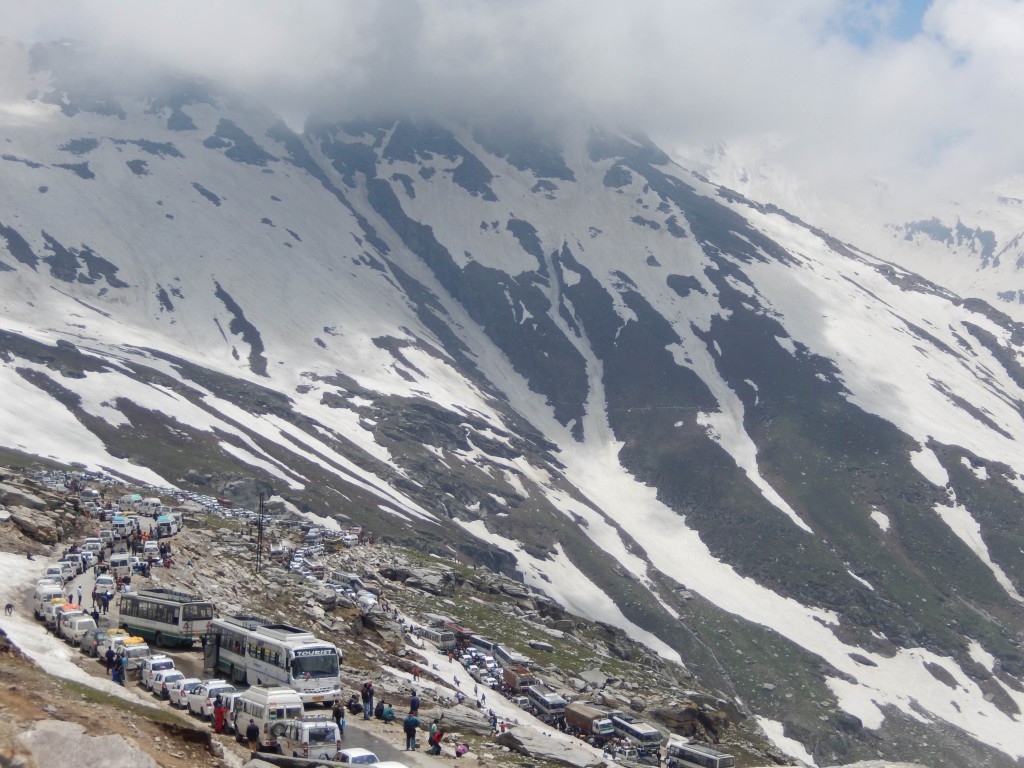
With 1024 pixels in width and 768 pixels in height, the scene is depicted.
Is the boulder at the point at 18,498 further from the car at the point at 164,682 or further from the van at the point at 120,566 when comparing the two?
the car at the point at 164,682

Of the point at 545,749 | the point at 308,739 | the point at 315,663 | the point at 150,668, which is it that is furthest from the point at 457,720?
the point at 308,739

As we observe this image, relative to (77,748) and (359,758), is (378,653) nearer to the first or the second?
(359,758)

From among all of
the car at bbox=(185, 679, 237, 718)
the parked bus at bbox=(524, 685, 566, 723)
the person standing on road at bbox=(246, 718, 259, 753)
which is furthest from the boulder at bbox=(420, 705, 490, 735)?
the parked bus at bbox=(524, 685, 566, 723)

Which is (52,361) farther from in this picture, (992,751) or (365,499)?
(992,751)

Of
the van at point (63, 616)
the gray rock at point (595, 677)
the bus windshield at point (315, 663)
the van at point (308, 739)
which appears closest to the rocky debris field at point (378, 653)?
the gray rock at point (595, 677)

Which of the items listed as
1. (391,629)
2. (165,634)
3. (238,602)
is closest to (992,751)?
(391,629)

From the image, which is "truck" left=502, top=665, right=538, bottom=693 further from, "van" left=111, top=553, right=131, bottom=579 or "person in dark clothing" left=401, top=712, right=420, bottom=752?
"person in dark clothing" left=401, top=712, right=420, bottom=752
